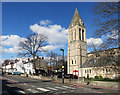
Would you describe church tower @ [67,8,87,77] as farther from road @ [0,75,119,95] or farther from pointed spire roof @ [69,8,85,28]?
road @ [0,75,119,95]

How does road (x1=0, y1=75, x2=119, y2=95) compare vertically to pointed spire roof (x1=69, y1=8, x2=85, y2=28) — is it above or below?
below

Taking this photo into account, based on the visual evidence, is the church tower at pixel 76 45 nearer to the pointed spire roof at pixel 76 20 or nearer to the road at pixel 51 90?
the pointed spire roof at pixel 76 20

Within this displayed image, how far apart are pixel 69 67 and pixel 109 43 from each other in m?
49.5

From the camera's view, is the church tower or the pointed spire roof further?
the pointed spire roof

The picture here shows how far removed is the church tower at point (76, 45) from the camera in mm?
57069

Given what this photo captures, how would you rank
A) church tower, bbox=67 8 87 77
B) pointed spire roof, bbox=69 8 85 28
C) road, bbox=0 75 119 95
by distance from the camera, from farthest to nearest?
pointed spire roof, bbox=69 8 85 28
church tower, bbox=67 8 87 77
road, bbox=0 75 119 95

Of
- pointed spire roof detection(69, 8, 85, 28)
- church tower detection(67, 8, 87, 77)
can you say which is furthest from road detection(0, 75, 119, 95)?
pointed spire roof detection(69, 8, 85, 28)

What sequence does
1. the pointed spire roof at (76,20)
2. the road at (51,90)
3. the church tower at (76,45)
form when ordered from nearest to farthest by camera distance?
the road at (51,90), the church tower at (76,45), the pointed spire roof at (76,20)

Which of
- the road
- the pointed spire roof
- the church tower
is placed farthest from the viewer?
the pointed spire roof

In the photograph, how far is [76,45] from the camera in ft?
194

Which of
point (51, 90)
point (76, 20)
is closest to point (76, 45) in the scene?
point (76, 20)

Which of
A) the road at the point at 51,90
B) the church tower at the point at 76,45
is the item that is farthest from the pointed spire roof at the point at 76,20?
the road at the point at 51,90

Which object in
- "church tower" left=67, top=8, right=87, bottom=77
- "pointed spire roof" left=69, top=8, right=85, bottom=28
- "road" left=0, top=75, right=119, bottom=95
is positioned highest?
"pointed spire roof" left=69, top=8, right=85, bottom=28

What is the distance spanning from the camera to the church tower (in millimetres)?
57069
